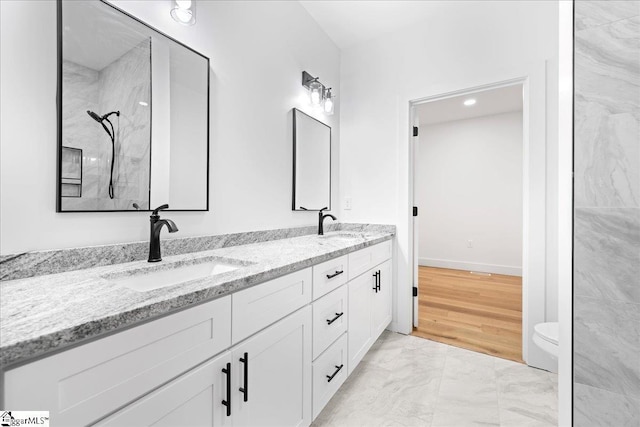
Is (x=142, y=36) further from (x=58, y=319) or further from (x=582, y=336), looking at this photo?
(x=582, y=336)

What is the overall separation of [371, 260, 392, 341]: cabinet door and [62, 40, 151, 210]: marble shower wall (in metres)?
1.62

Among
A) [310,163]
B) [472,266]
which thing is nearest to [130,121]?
[310,163]

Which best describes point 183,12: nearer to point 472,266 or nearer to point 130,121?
point 130,121

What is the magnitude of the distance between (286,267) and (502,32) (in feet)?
7.90

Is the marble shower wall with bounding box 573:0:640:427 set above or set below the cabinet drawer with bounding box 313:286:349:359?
above

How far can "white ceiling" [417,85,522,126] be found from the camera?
3.55 meters

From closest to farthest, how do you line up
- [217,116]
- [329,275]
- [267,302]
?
[267,302], [329,275], [217,116]

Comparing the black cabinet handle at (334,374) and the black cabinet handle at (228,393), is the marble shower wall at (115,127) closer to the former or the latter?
the black cabinet handle at (228,393)

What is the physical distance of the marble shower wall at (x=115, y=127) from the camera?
3.36 feet

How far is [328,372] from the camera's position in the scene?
145cm

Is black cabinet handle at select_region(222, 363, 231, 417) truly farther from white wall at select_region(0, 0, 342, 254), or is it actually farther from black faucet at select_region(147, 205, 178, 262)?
white wall at select_region(0, 0, 342, 254)

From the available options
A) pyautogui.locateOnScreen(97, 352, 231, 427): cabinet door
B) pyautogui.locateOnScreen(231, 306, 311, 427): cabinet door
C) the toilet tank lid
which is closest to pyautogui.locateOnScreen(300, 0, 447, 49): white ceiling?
pyautogui.locateOnScreen(231, 306, 311, 427): cabinet door

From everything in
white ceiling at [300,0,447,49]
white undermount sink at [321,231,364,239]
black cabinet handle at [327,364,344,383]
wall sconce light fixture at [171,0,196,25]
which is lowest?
black cabinet handle at [327,364,344,383]

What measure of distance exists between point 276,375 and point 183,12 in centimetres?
166
